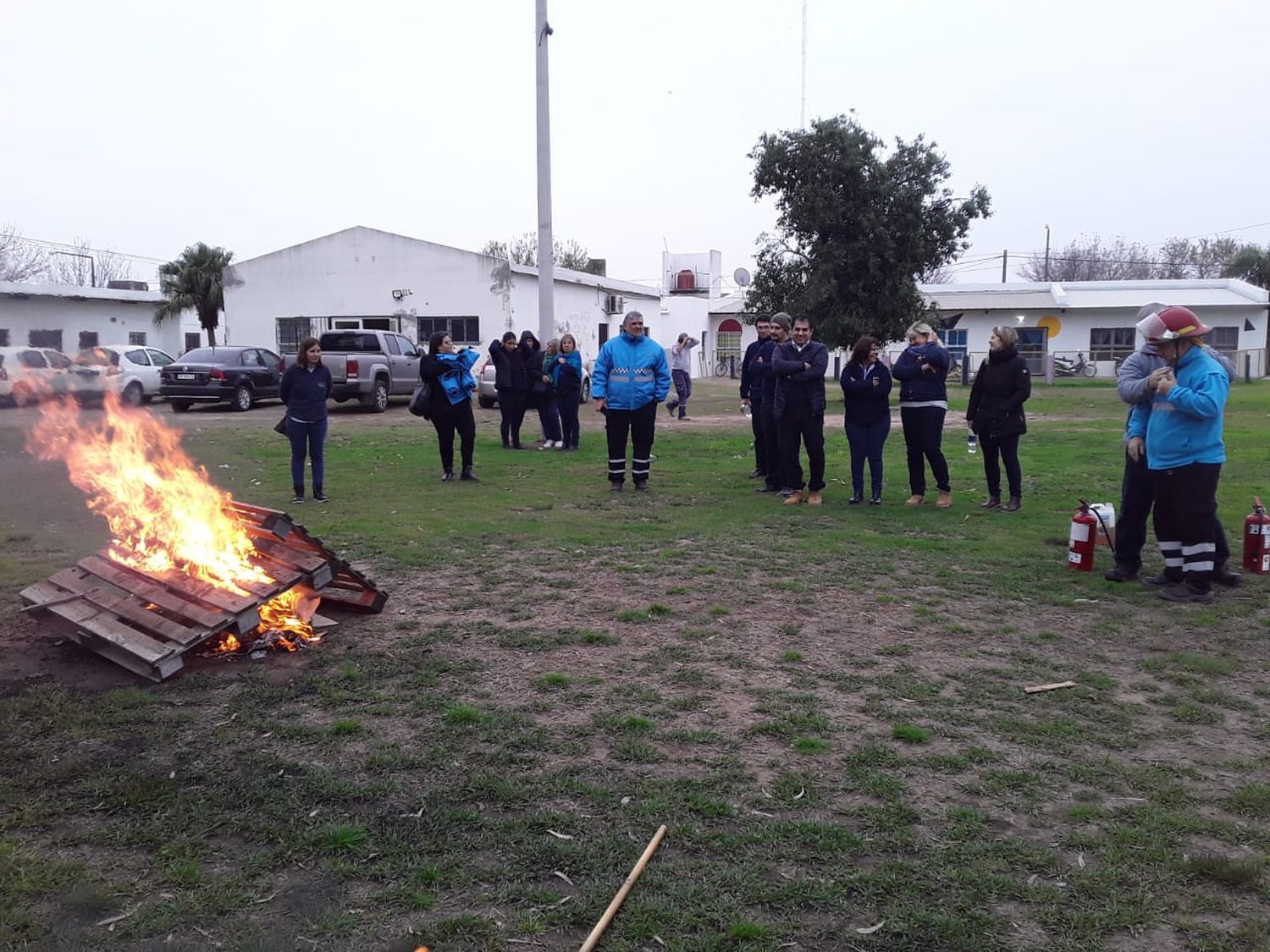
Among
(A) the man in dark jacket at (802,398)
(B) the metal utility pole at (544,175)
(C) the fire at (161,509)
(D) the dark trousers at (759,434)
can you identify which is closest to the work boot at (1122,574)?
(A) the man in dark jacket at (802,398)

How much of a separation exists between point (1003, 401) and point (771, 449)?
271 centimetres

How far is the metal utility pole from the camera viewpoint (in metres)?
16.2

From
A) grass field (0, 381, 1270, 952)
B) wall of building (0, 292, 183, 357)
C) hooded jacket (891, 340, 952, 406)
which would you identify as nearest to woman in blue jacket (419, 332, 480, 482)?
wall of building (0, 292, 183, 357)

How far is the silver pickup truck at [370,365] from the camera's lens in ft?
75.8

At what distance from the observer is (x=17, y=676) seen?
5.20m

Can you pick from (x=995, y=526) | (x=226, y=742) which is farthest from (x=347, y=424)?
(x=226, y=742)

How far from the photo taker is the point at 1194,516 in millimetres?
6754

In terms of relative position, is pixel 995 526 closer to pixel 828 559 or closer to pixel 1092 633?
pixel 828 559

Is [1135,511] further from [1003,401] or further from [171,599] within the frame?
[171,599]

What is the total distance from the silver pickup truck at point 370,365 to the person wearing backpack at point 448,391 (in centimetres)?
1129

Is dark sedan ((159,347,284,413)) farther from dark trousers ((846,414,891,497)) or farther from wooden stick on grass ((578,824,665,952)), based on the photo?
wooden stick on grass ((578,824,665,952))

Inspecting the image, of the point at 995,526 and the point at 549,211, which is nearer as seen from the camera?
the point at 995,526

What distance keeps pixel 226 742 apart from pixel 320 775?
2.10ft

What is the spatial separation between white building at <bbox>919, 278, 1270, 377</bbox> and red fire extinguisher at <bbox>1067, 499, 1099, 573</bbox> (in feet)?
115
